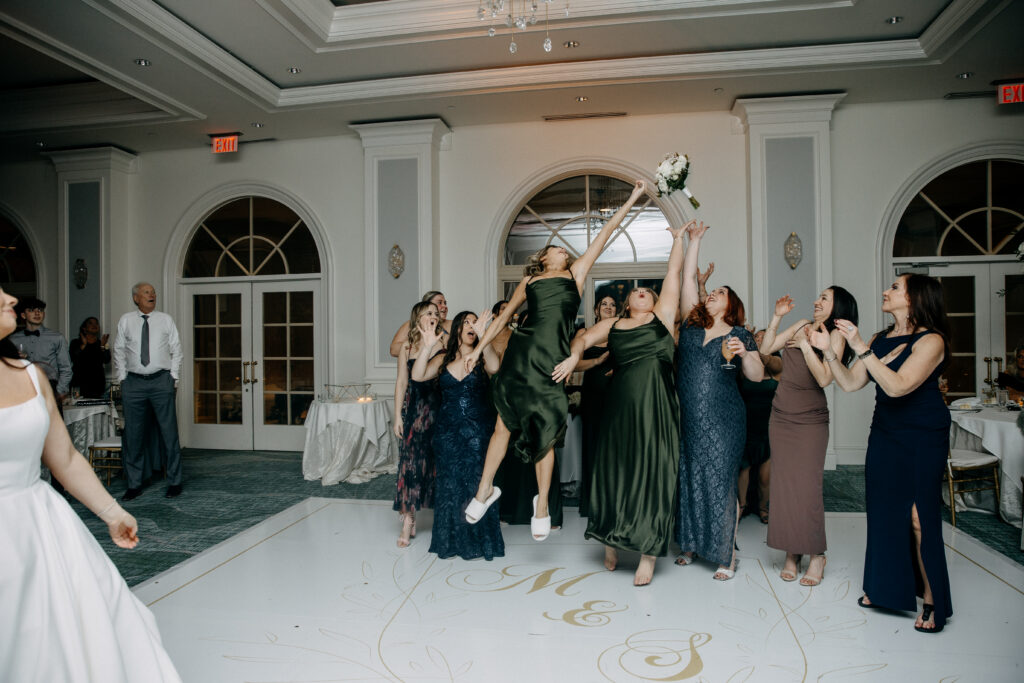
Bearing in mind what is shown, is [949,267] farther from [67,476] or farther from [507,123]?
[67,476]

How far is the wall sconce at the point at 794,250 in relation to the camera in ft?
20.8

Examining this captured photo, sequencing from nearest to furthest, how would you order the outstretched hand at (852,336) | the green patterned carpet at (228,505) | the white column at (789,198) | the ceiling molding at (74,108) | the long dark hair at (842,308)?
the outstretched hand at (852,336), the long dark hair at (842,308), the green patterned carpet at (228,505), the white column at (789,198), the ceiling molding at (74,108)

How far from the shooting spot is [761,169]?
21.1 ft

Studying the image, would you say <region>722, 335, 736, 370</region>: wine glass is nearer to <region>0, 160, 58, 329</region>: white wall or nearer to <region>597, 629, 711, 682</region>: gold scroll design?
<region>597, 629, 711, 682</region>: gold scroll design

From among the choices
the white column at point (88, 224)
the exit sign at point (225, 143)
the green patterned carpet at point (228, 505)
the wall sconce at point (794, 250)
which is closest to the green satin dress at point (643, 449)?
the green patterned carpet at point (228, 505)

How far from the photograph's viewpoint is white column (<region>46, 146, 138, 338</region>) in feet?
25.3

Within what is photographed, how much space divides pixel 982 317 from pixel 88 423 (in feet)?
28.2

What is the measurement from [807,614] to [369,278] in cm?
546

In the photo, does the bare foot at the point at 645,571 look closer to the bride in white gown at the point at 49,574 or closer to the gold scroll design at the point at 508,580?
the gold scroll design at the point at 508,580

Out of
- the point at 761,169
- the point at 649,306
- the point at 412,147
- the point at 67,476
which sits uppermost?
the point at 412,147

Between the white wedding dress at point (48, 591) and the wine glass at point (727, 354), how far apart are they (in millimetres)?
2702

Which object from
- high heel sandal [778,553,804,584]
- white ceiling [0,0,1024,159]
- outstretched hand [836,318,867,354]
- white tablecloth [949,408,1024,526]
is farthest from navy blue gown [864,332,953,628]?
white ceiling [0,0,1024,159]

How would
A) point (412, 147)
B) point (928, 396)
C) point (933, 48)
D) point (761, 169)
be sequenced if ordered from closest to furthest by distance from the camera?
point (928, 396) → point (933, 48) → point (761, 169) → point (412, 147)

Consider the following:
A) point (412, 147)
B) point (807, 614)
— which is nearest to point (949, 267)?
→ point (807, 614)
